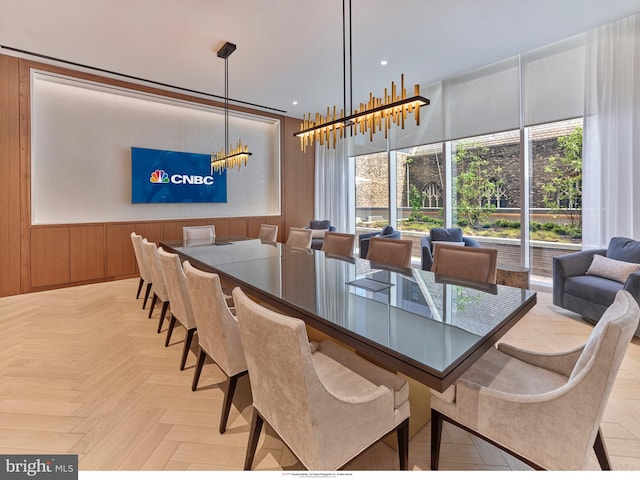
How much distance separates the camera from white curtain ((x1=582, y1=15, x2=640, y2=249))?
3566 millimetres

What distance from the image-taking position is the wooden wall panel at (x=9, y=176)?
418cm

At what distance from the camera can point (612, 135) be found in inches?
146

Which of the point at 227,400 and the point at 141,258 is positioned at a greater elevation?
the point at 141,258

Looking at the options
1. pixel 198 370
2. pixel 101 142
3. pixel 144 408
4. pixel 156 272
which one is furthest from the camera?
pixel 101 142

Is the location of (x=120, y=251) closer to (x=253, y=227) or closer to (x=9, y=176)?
(x=9, y=176)

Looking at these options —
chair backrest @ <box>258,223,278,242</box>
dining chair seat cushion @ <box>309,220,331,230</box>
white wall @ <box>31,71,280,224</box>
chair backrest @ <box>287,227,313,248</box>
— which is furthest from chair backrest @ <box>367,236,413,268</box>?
white wall @ <box>31,71,280,224</box>

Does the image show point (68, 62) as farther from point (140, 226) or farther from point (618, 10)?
point (618, 10)

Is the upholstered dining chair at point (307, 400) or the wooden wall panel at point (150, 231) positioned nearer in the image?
the upholstered dining chair at point (307, 400)

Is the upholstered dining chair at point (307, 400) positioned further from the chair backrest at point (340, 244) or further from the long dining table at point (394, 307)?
the chair backrest at point (340, 244)

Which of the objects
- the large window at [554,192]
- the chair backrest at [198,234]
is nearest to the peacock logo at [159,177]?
the chair backrest at [198,234]

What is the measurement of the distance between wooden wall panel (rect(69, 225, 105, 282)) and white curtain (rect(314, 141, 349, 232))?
4373mm

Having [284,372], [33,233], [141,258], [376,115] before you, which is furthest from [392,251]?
→ [33,233]

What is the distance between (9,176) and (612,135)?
7.45 metres

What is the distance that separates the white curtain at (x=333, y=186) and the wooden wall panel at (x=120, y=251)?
3963 millimetres
